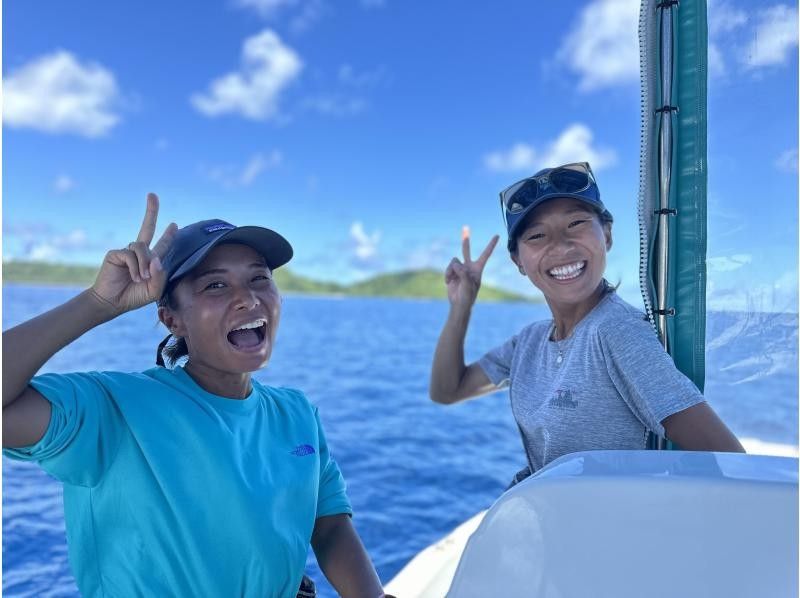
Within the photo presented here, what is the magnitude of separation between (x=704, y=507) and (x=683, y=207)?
50.9 inches

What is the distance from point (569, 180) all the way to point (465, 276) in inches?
26.9

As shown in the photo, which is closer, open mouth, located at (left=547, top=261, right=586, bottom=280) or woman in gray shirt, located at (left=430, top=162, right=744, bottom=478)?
woman in gray shirt, located at (left=430, top=162, right=744, bottom=478)

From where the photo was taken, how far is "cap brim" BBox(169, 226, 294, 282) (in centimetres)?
159

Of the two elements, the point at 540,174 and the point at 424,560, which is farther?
the point at 424,560

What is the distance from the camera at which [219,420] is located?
60.9 inches

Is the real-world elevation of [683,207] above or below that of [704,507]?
above

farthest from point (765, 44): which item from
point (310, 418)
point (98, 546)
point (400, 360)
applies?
point (400, 360)

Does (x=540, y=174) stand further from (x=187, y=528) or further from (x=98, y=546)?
(x=98, y=546)

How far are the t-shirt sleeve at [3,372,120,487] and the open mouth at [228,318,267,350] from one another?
347mm

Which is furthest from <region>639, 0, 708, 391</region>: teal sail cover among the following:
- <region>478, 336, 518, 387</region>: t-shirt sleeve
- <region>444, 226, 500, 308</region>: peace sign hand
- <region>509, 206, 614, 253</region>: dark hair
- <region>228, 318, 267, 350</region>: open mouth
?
<region>228, 318, 267, 350</region>: open mouth

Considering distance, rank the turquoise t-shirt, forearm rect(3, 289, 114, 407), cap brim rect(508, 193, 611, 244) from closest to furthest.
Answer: forearm rect(3, 289, 114, 407), the turquoise t-shirt, cap brim rect(508, 193, 611, 244)

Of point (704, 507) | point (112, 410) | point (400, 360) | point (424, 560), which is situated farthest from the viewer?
point (400, 360)

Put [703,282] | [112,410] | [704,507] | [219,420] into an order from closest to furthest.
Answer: [704,507], [112,410], [219,420], [703,282]

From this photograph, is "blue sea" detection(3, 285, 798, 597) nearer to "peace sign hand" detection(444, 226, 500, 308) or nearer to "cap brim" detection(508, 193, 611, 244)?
"cap brim" detection(508, 193, 611, 244)
